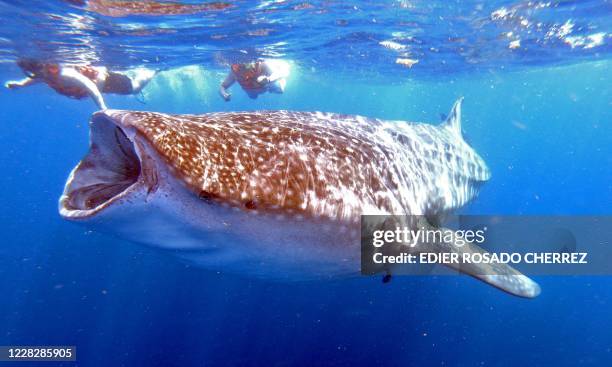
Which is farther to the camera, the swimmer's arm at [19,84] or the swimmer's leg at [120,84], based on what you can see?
the swimmer's leg at [120,84]

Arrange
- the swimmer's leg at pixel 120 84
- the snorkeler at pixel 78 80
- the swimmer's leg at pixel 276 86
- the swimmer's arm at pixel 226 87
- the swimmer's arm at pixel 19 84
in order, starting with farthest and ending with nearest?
the swimmer's leg at pixel 120 84, the swimmer's leg at pixel 276 86, the swimmer's arm at pixel 226 87, the snorkeler at pixel 78 80, the swimmer's arm at pixel 19 84

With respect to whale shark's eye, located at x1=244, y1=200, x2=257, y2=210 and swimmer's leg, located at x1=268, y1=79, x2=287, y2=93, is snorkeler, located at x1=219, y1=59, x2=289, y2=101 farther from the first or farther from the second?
whale shark's eye, located at x1=244, y1=200, x2=257, y2=210

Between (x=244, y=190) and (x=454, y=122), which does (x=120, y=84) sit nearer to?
(x=454, y=122)

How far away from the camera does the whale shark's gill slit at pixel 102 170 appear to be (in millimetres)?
3032

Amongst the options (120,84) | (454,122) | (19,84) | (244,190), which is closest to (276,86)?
(120,84)

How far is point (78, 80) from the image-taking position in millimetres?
12234

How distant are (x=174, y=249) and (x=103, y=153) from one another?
3.10 feet

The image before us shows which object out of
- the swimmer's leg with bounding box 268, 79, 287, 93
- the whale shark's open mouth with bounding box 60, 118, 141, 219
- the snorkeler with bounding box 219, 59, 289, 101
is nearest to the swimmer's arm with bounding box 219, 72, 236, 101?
the snorkeler with bounding box 219, 59, 289, 101

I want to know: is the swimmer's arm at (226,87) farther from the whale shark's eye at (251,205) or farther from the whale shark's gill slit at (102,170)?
the whale shark's eye at (251,205)

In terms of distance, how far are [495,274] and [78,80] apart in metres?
12.6

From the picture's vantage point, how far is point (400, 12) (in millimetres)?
12930

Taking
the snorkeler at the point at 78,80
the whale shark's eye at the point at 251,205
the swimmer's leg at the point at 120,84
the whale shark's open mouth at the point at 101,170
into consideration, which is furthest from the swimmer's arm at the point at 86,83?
the whale shark's eye at the point at 251,205

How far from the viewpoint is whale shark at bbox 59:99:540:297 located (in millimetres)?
2439

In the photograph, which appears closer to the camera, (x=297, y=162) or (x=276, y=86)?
(x=297, y=162)
